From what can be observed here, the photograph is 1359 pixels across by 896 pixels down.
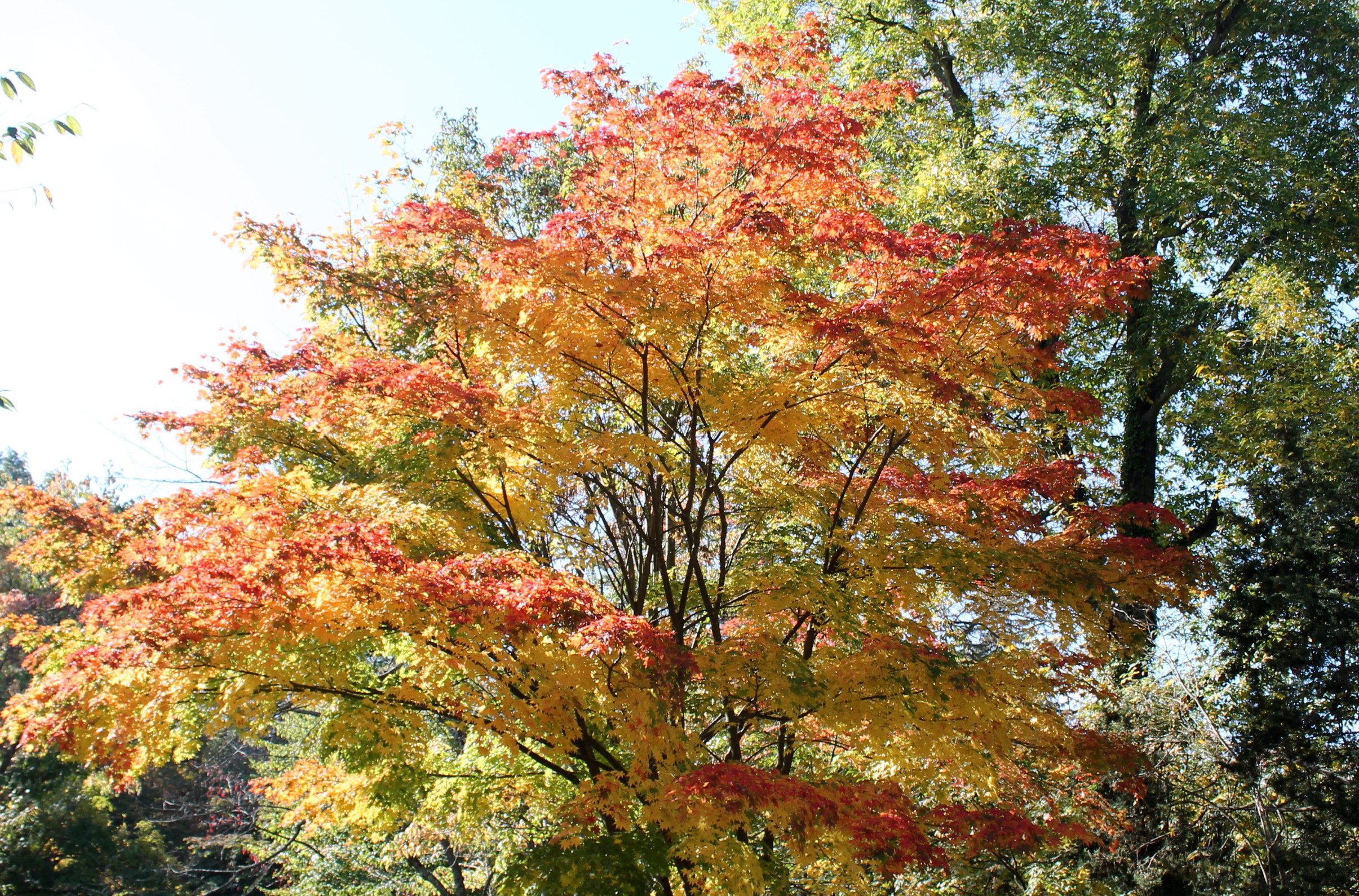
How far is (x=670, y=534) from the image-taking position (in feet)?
28.6

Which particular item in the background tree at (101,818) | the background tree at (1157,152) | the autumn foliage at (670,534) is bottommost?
the background tree at (101,818)

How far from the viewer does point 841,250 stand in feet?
23.0

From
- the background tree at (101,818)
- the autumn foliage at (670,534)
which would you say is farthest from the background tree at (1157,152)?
the background tree at (101,818)

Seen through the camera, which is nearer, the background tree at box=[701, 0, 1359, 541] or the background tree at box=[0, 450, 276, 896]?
the background tree at box=[701, 0, 1359, 541]

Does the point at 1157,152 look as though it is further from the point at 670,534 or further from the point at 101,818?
the point at 101,818

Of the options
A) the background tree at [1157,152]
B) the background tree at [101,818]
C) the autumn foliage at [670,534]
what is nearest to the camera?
the autumn foliage at [670,534]

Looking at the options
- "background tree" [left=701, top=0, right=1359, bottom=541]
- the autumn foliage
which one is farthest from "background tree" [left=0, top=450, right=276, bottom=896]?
"background tree" [left=701, top=0, right=1359, bottom=541]

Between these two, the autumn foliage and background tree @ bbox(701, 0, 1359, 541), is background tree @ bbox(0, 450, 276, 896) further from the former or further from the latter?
background tree @ bbox(701, 0, 1359, 541)

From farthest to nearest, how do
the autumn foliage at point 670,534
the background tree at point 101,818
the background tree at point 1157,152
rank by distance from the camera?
the background tree at point 101,818 < the background tree at point 1157,152 < the autumn foliage at point 670,534

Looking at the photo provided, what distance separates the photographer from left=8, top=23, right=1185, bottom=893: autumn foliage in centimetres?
485

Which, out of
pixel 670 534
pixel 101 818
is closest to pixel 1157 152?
pixel 670 534

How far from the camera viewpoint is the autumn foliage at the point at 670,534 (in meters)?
4.85

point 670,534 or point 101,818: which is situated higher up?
point 670,534

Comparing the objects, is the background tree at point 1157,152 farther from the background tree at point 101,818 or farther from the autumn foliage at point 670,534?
the background tree at point 101,818
